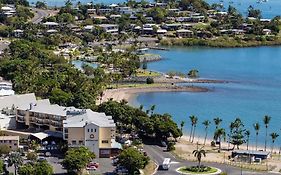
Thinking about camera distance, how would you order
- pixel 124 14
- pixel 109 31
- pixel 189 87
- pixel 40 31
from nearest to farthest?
pixel 189 87
pixel 40 31
pixel 109 31
pixel 124 14

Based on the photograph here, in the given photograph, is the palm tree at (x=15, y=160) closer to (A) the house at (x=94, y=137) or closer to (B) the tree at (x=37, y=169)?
(B) the tree at (x=37, y=169)

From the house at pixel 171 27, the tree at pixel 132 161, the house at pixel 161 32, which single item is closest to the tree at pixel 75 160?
the tree at pixel 132 161

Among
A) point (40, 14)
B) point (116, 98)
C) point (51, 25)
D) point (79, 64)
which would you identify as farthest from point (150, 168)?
point (40, 14)

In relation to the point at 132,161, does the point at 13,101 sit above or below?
above

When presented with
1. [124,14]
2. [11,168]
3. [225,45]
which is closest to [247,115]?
[11,168]

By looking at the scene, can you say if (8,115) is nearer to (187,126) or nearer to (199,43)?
(187,126)

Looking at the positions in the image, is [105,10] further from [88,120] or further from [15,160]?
[15,160]
